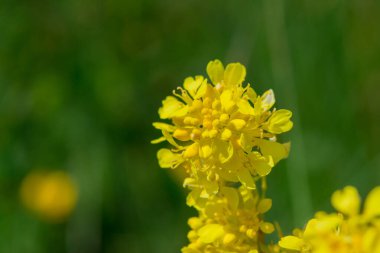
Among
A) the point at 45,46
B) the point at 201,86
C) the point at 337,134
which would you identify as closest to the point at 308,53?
the point at 337,134

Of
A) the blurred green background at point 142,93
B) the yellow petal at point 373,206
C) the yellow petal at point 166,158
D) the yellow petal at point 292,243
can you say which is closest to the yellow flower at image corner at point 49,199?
the blurred green background at point 142,93

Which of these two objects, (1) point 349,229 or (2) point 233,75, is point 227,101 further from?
(1) point 349,229

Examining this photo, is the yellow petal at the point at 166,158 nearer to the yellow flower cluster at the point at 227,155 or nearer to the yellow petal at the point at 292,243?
the yellow flower cluster at the point at 227,155

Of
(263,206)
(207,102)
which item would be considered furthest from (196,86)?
(263,206)

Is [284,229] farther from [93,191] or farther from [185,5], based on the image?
[185,5]

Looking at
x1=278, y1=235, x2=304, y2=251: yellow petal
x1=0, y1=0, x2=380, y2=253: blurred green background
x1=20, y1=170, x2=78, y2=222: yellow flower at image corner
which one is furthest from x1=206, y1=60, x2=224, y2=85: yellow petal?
x1=20, y1=170, x2=78, y2=222: yellow flower at image corner

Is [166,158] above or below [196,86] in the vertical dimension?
below

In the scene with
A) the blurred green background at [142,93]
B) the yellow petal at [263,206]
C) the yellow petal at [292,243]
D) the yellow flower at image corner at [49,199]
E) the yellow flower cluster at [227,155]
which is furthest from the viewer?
the yellow flower at image corner at [49,199]
